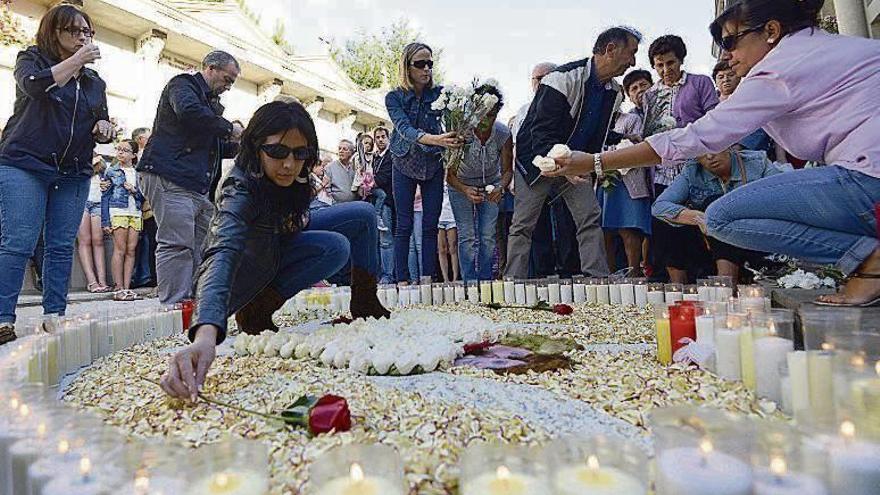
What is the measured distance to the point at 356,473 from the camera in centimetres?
100

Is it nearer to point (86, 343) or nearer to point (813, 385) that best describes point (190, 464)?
point (813, 385)

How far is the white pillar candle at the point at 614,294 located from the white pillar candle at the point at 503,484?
3.79 meters

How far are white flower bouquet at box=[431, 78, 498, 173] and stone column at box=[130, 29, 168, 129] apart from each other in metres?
8.43

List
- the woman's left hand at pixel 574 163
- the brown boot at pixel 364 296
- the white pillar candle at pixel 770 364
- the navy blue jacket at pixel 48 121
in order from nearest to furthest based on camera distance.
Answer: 1. the white pillar candle at pixel 770 364
2. the woman's left hand at pixel 574 163
3. the navy blue jacket at pixel 48 121
4. the brown boot at pixel 364 296

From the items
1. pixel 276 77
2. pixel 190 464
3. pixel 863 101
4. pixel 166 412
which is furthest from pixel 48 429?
pixel 276 77

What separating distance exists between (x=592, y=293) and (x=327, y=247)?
221cm

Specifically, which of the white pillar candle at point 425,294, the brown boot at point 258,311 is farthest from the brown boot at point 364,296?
the white pillar candle at point 425,294

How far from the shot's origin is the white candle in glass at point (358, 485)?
0.97 m

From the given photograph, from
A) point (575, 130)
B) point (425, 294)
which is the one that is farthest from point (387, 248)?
point (575, 130)

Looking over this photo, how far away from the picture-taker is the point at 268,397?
207cm

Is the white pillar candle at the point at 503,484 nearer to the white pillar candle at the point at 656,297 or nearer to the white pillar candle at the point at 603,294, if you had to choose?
the white pillar candle at the point at 656,297

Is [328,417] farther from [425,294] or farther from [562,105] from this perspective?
[562,105]

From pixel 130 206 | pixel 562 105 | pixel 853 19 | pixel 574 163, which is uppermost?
pixel 853 19

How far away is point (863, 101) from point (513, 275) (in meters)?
3.17
